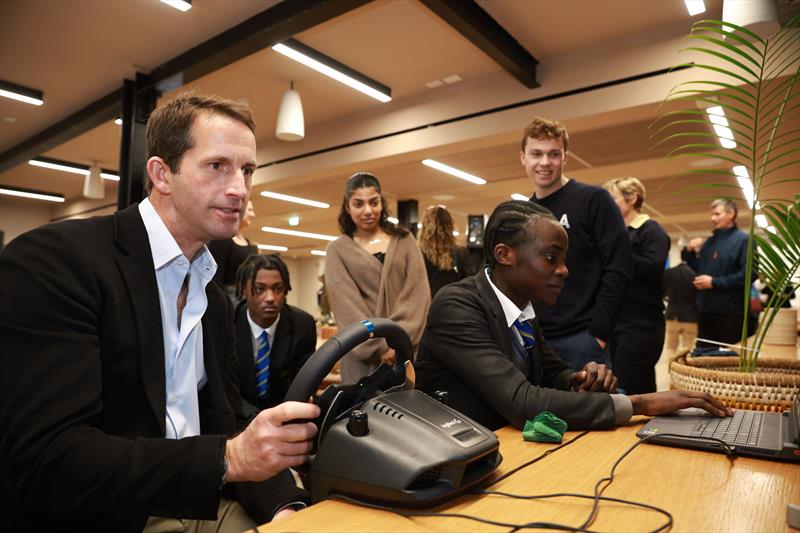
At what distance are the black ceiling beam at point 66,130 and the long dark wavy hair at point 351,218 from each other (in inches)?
174

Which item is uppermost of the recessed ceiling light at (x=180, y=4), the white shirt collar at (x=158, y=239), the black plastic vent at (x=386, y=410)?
the recessed ceiling light at (x=180, y=4)

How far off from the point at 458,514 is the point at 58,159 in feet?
33.6

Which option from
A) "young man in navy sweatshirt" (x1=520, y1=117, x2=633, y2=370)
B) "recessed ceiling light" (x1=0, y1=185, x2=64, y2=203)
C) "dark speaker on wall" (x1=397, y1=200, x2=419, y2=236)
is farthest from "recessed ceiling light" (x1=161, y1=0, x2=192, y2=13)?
"recessed ceiling light" (x1=0, y1=185, x2=64, y2=203)

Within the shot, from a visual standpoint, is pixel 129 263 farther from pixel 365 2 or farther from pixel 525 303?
pixel 365 2

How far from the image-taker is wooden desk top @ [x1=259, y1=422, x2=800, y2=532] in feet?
2.40

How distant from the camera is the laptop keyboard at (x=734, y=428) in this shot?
3.57 feet

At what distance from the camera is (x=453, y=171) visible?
8.18 meters

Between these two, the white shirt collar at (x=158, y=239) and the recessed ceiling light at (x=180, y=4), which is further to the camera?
the recessed ceiling light at (x=180, y=4)

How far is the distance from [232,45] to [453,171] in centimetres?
420

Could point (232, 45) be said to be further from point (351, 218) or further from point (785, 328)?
point (785, 328)

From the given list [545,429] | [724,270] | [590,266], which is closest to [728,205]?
[724,270]

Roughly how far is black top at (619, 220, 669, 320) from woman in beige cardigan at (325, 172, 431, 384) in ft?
3.34

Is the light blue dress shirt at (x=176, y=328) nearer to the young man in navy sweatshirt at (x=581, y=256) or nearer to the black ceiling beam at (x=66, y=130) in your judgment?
the young man in navy sweatshirt at (x=581, y=256)

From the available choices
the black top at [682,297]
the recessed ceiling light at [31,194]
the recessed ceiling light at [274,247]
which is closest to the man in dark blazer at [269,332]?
the black top at [682,297]
